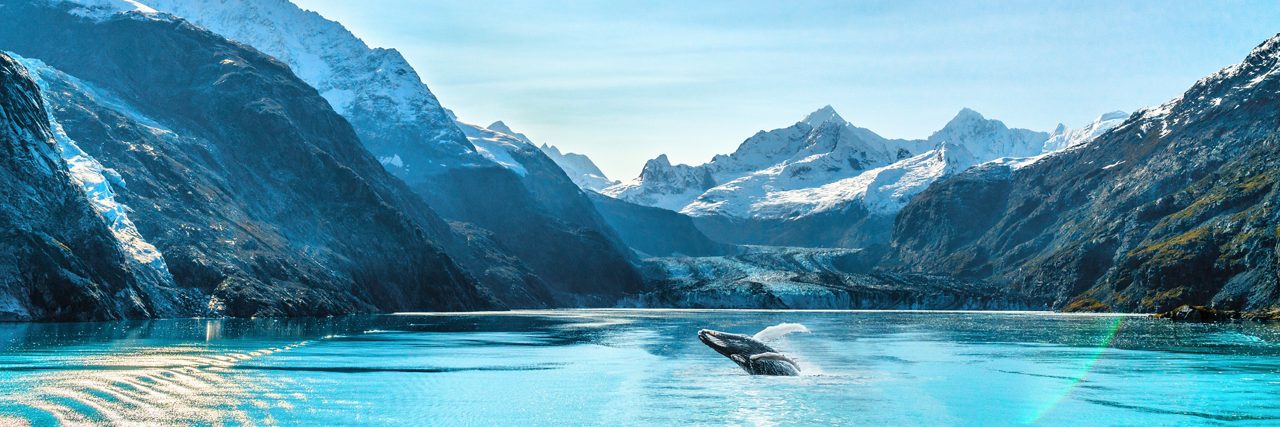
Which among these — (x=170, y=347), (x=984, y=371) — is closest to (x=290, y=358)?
(x=170, y=347)

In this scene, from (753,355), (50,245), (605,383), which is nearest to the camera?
(605,383)

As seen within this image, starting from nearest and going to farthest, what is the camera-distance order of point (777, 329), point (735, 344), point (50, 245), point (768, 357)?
point (768, 357)
point (735, 344)
point (777, 329)
point (50, 245)

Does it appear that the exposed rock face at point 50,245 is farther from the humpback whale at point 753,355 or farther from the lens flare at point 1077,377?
the lens flare at point 1077,377

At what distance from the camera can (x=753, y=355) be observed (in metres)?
80.9

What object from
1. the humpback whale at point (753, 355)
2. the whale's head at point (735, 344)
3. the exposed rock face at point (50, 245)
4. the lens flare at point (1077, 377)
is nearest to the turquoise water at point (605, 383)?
the lens flare at point (1077, 377)

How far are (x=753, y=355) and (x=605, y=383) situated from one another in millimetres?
11254

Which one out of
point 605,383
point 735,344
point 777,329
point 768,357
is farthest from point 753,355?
point 777,329

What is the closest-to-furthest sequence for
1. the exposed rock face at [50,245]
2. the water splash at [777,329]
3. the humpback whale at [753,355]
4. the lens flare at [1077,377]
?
the lens flare at [1077,377]
the humpback whale at [753,355]
the water splash at [777,329]
the exposed rock face at [50,245]

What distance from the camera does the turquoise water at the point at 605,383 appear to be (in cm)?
5809

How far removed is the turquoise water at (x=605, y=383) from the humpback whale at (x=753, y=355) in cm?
137

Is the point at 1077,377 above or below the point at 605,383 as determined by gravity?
below

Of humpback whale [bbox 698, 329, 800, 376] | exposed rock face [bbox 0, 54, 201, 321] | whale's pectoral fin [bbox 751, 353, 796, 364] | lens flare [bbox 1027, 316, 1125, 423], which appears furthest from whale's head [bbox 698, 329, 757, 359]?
exposed rock face [bbox 0, 54, 201, 321]

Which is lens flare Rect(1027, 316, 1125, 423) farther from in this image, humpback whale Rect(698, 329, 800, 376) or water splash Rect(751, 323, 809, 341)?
humpback whale Rect(698, 329, 800, 376)

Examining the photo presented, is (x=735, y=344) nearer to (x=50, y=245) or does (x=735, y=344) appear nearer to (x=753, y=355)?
(x=753, y=355)
